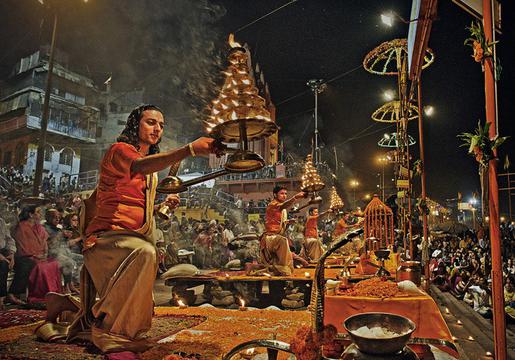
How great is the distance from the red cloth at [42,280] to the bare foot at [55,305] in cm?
382

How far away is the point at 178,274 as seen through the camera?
26.2 ft

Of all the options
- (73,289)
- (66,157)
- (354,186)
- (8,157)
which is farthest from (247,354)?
(354,186)

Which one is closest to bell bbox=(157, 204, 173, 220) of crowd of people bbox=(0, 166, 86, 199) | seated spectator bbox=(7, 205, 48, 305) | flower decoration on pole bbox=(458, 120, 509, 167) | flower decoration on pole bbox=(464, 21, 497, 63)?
flower decoration on pole bbox=(458, 120, 509, 167)

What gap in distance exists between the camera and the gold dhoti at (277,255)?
8.80 meters

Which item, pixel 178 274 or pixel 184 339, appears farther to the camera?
pixel 178 274

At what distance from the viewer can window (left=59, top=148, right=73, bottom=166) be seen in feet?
64.0

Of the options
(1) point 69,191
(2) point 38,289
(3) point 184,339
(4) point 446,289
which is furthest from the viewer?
(1) point 69,191

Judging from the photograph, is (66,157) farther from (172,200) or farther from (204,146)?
(204,146)

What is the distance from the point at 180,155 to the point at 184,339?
236cm

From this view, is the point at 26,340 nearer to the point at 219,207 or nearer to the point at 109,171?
the point at 109,171

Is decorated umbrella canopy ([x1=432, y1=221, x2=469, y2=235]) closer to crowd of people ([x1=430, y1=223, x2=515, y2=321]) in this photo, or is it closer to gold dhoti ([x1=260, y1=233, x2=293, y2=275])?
crowd of people ([x1=430, y1=223, x2=515, y2=321])

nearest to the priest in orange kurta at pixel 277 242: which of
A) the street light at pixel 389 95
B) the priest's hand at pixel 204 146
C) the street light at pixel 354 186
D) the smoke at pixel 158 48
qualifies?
the priest's hand at pixel 204 146

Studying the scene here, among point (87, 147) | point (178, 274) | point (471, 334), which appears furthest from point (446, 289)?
point (87, 147)

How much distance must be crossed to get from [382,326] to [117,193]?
3.05 meters
